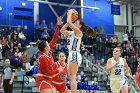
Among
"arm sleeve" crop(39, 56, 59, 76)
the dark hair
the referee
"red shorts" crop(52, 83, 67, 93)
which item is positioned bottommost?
the referee

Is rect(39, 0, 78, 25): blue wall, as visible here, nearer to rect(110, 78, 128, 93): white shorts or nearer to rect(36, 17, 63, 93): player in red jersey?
rect(110, 78, 128, 93): white shorts

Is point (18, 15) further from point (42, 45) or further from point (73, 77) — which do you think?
point (42, 45)

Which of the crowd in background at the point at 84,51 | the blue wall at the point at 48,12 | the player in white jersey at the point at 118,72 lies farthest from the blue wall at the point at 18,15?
the player in white jersey at the point at 118,72

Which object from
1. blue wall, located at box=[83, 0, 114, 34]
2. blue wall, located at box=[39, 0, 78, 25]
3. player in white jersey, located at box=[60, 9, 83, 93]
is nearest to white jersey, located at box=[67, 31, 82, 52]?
player in white jersey, located at box=[60, 9, 83, 93]

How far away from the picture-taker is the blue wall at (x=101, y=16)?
28938mm

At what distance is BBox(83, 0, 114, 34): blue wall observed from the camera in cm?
2894

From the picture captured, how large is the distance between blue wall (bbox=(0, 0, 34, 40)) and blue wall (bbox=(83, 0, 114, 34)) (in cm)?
515

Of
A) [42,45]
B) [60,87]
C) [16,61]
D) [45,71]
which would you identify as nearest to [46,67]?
[45,71]

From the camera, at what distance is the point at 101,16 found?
2972 cm

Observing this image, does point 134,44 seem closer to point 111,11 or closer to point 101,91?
point 111,11

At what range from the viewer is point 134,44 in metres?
27.4

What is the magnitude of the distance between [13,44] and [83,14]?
10454 millimetres

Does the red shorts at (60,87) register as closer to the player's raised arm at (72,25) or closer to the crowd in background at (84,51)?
the player's raised arm at (72,25)

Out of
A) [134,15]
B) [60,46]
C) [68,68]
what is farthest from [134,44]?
[68,68]
